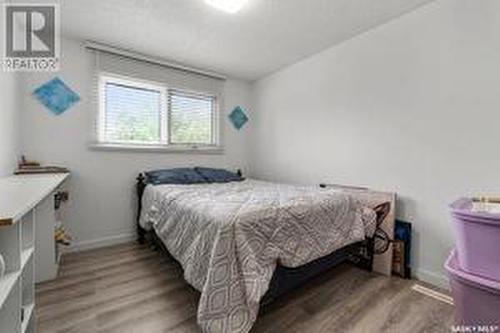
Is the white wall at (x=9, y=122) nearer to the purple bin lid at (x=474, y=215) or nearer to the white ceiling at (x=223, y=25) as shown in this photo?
the white ceiling at (x=223, y=25)

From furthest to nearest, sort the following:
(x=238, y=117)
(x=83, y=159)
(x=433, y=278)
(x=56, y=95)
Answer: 1. (x=238, y=117)
2. (x=83, y=159)
3. (x=56, y=95)
4. (x=433, y=278)

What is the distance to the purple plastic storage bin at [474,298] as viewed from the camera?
1200 mm

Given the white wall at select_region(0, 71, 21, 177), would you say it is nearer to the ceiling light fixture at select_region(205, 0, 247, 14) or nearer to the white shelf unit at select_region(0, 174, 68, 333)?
the white shelf unit at select_region(0, 174, 68, 333)

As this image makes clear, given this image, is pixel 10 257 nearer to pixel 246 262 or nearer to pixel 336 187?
pixel 246 262

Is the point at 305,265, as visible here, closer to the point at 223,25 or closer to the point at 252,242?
the point at 252,242

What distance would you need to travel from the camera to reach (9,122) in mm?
2139

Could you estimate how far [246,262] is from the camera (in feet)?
4.61

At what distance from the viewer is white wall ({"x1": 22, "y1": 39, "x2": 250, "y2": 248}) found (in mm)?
2586

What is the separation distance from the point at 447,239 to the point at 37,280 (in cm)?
341

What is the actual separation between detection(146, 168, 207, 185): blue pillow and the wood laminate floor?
3.16 feet

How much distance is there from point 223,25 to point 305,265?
233 centimetres

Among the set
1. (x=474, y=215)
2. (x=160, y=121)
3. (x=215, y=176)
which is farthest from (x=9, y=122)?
(x=474, y=215)

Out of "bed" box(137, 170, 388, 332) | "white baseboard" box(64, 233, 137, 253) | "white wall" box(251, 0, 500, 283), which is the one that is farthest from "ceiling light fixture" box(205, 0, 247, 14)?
"white baseboard" box(64, 233, 137, 253)

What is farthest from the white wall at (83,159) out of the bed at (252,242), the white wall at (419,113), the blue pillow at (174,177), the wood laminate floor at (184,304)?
the white wall at (419,113)
